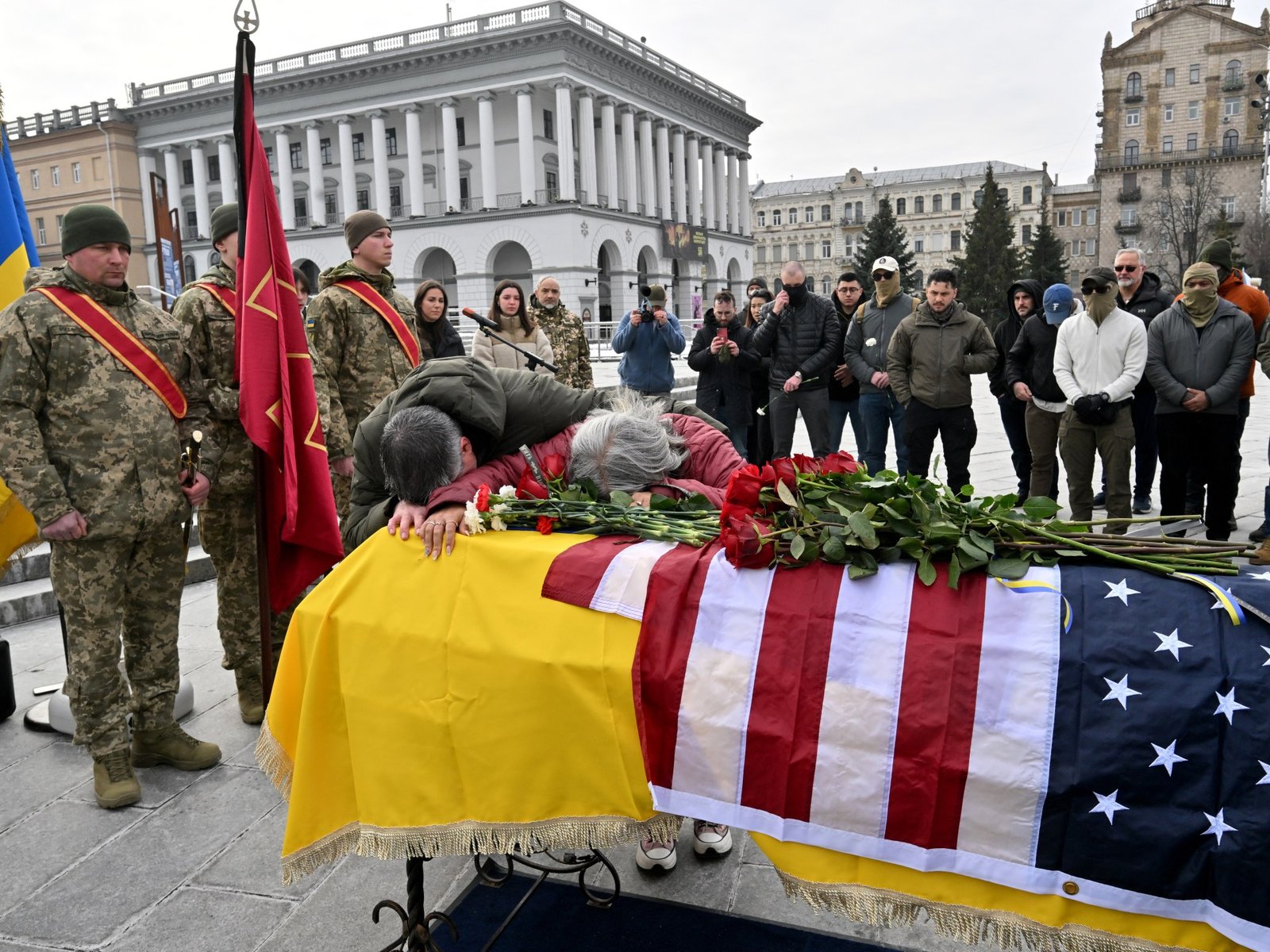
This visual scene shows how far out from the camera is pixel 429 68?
50.2m

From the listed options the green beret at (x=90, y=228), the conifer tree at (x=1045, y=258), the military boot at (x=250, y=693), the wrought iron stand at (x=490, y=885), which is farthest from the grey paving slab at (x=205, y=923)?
the conifer tree at (x=1045, y=258)

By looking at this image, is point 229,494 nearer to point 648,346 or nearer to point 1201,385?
point 648,346

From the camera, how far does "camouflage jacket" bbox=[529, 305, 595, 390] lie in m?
7.58

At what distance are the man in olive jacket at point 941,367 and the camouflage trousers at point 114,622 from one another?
16.7ft

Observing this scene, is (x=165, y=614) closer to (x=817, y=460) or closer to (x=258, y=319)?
(x=258, y=319)

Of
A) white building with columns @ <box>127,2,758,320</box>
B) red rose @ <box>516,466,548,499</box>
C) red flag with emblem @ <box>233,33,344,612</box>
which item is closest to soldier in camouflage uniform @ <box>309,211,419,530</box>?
red flag with emblem @ <box>233,33,344,612</box>

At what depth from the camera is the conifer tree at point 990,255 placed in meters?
43.6

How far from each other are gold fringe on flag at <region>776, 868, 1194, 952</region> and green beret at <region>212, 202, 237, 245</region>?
12.0 ft

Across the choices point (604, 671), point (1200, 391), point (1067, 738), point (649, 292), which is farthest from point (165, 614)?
point (1200, 391)

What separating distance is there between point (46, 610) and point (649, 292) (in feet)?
17.3

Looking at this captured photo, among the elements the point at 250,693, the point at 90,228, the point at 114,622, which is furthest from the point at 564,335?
the point at 114,622

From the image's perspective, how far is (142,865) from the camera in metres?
3.00

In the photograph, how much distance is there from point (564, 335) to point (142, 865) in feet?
17.5

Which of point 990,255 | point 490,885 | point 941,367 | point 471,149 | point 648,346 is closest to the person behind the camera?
point 490,885
